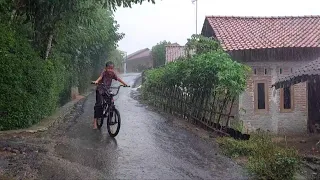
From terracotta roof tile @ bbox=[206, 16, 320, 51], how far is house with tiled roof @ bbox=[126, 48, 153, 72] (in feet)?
154

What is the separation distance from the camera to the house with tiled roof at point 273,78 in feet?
50.8

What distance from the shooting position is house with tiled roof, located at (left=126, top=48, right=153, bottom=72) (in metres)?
67.6

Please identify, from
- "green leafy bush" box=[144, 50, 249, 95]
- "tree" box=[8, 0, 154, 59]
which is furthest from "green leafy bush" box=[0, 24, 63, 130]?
"green leafy bush" box=[144, 50, 249, 95]

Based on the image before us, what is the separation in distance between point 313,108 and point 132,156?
428 inches

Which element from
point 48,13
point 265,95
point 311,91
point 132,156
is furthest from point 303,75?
point 48,13

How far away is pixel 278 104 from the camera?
52.3 ft

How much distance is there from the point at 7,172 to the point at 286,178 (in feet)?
13.2

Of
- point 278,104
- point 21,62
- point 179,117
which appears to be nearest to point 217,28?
point 278,104

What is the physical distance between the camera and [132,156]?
670 centimetres

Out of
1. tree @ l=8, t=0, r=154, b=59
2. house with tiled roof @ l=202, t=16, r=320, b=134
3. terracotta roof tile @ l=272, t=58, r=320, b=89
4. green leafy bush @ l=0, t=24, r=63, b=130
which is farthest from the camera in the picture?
house with tiled roof @ l=202, t=16, r=320, b=134

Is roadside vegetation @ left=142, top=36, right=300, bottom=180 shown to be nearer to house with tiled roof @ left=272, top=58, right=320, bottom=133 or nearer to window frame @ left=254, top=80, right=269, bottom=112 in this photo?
house with tiled roof @ left=272, top=58, right=320, bottom=133

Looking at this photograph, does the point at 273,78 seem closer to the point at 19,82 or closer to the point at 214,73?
the point at 214,73

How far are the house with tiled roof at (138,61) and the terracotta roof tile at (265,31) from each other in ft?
154

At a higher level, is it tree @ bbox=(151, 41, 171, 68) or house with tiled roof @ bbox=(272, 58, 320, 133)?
tree @ bbox=(151, 41, 171, 68)
